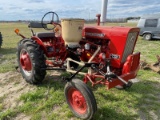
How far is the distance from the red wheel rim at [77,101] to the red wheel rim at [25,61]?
1524 millimetres

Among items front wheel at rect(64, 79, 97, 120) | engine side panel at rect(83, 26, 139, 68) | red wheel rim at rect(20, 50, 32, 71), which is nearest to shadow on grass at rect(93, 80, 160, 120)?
front wheel at rect(64, 79, 97, 120)

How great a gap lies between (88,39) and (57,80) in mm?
1393

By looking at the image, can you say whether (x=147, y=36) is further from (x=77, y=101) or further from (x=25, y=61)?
(x=77, y=101)

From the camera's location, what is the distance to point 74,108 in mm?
3107

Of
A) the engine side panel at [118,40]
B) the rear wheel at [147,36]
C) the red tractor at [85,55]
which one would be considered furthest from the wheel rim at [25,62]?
the rear wheel at [147,36]

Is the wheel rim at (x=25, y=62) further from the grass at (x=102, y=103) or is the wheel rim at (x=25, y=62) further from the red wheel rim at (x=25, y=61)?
the grass at (x=102, y=103)

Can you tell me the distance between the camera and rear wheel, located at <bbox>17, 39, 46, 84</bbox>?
3855 mm

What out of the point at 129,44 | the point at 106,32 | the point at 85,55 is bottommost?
the point at 85,55

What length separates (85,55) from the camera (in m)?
3.87

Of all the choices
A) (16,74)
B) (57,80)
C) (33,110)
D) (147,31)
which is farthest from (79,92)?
(147,31)

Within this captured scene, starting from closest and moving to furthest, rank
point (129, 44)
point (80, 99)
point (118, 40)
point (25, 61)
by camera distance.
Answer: point (80, 99) < point (118, 40) < point (129, 44) < point (25, 61)

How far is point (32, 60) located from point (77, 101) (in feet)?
4.73

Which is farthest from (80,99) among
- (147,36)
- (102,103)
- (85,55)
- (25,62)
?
(147,36)

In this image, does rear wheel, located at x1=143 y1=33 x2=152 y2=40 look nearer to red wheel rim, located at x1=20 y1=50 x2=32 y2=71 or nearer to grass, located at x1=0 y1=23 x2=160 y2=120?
grass, located at x1=0 y1=23 x2=160 y2=120
